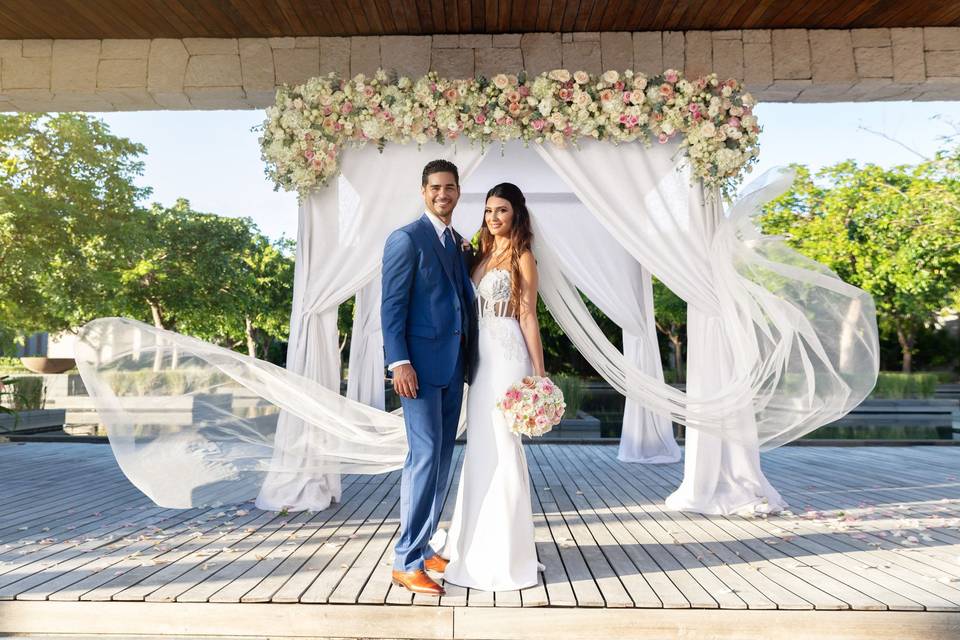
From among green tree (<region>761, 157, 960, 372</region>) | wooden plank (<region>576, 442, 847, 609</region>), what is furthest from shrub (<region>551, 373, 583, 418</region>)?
green tree (<region>761, 157, 960, 372</region>)

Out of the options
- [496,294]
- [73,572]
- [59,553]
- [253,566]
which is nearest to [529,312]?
[496,294]

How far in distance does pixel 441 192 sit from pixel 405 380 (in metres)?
0.89

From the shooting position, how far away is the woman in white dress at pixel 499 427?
322 cm

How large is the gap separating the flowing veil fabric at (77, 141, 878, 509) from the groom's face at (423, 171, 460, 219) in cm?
69

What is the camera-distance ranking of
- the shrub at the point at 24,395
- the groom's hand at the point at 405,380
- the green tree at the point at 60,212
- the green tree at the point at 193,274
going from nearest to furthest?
the groom's hand at the point at 405,380, the shrub at the point at 24,395, the green tree at the point at 60,212, the green tree at the point at 193,274

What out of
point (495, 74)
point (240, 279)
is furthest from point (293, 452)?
point (240, 279)

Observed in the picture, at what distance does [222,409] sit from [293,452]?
1.72ft

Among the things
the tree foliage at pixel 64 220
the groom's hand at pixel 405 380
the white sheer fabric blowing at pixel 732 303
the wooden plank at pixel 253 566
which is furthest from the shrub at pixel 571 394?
the tree foliage at pixel 64 220

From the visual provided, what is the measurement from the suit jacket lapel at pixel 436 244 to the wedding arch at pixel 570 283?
1220mm

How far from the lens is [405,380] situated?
3.14 m

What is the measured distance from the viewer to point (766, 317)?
4.78 metres

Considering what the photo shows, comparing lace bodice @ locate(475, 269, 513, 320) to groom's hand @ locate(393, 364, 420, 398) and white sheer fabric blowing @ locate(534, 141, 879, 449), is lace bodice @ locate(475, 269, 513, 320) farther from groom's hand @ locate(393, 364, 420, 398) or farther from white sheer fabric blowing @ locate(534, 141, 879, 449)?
white sheer fabric blowing @ locate(534, 141, 879, 449)

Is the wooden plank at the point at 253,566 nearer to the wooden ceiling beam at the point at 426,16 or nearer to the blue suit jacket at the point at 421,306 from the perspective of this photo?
the blue suit jacket at the point at 421,306

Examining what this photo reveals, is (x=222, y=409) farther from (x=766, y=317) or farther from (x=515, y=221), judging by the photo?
(x=766, y=317)
